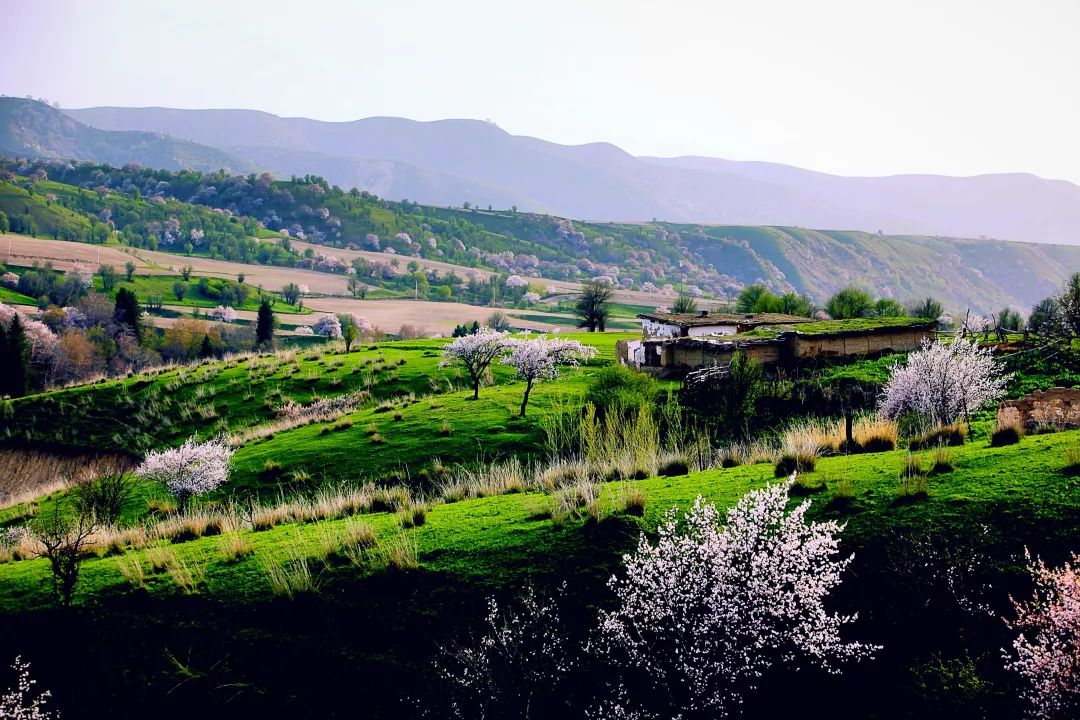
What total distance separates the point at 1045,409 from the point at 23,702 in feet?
90.6

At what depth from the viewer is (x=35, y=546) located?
19.9m

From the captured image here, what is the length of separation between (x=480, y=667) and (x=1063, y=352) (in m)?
32.2

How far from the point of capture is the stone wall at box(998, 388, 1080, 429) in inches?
895

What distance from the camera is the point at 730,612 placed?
10609 mm

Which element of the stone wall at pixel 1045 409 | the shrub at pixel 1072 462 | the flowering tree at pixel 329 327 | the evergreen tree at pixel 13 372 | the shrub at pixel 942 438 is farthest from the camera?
the flowering tree at pixel 329 327

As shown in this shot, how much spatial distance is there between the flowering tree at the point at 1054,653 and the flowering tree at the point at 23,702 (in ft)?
44.9

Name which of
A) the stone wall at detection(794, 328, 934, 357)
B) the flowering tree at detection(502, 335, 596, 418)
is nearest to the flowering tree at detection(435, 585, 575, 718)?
the flowering tree at detection(502, 335, 596, 418)

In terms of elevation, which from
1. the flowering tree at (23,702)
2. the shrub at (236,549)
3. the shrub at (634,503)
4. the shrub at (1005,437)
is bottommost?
the flowering tree at (23,702)

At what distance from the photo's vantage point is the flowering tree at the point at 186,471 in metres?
32.9

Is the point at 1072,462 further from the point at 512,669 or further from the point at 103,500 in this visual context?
the point at 103,500

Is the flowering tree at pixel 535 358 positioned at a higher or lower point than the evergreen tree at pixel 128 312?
higher

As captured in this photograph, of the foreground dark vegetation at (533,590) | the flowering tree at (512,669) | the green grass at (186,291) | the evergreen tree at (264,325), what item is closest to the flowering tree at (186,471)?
the foreground dark vegetation at (533,590)

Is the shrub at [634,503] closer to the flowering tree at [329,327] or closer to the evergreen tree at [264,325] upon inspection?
the evergreen tree at [264,325]

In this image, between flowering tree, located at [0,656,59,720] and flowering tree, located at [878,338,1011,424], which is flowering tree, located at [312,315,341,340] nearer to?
flowering tree, located at [878,338,1011,424]
